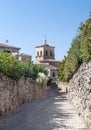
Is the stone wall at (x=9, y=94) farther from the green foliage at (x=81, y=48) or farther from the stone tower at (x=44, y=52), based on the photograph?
the stone tower at (x=44, y=52)

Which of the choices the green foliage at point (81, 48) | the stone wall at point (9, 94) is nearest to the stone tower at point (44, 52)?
the green foliage at point (81, 48)

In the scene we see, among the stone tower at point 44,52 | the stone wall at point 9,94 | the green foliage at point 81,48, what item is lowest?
the stone wall at point 9,94

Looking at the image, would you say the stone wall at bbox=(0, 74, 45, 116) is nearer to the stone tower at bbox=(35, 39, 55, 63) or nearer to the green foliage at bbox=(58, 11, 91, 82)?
the green foliage at bbox=(58, 11, 91, 82)

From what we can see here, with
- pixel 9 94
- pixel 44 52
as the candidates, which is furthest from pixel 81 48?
pixel 44 52

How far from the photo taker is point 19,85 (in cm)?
2373

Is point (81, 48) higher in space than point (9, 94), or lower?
higher

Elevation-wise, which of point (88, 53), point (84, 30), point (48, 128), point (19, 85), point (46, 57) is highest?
point (46, 57)

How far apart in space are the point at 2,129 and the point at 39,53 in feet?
332

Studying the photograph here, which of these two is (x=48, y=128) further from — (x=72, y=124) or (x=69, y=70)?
(x=69, y=70)

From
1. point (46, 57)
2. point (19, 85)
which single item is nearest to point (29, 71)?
point (19, 85)

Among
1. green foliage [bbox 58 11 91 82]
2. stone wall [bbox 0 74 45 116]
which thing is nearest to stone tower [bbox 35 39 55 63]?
green foliage [bbox 58 11 91 82]

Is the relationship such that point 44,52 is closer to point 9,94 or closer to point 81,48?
point 81,48

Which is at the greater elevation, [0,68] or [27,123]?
[0,68]

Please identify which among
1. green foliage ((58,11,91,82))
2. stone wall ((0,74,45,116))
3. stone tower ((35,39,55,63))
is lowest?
stone wall ((0,74,45,116))
